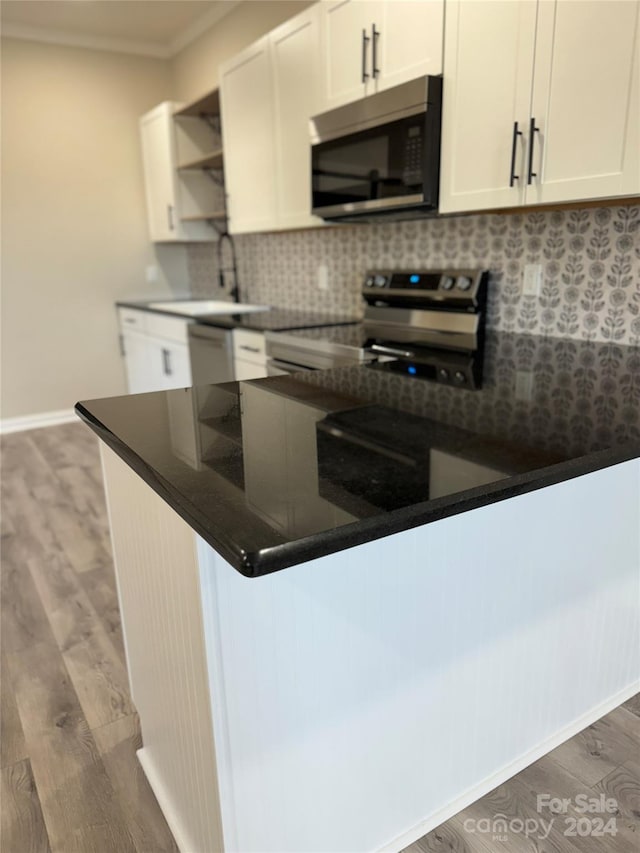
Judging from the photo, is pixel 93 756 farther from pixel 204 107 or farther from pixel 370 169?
pixel 204 107

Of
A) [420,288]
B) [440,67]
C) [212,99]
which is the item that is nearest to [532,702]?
[420,288]

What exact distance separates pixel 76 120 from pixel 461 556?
4456mm

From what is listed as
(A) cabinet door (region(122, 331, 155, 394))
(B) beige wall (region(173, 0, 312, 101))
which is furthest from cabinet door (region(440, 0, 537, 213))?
(A) cabinet door (region(122, 331, 155, 394))

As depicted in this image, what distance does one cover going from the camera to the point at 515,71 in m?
1.76

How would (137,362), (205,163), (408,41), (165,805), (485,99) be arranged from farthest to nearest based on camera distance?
(137,362), (205,163), (408,41), (485,99), (165,805)

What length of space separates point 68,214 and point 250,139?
6.41ft

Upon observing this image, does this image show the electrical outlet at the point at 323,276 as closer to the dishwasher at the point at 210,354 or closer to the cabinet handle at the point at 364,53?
the dishwasher at the point at 210,354

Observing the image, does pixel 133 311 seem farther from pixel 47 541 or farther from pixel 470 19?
pixel 470 19

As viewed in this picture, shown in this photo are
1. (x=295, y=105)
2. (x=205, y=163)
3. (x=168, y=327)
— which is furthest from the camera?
(x=205, y=163)

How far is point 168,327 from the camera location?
3807 mm

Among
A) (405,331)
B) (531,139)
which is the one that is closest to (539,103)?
(531,139)

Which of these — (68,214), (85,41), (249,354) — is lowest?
(249,354)

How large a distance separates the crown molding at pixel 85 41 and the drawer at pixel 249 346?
2707mm

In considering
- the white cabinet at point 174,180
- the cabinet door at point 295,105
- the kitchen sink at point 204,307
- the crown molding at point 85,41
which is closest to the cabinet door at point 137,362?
the kitchen sink at point 204,307
